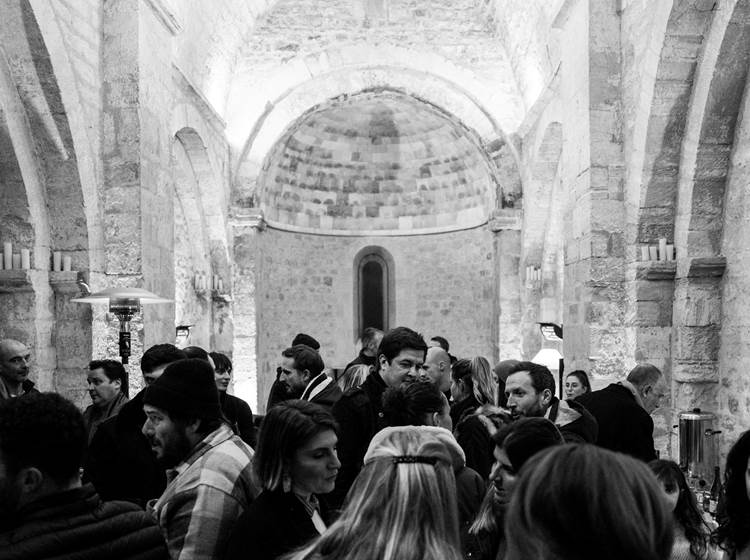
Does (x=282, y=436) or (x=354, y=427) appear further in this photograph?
(x=354, y=427)

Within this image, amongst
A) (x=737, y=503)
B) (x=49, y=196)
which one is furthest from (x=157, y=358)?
(x=49, y=196)

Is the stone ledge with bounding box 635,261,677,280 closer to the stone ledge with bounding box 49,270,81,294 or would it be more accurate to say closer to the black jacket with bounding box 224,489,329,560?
the stone ledge with bounding box 49,270,81,294

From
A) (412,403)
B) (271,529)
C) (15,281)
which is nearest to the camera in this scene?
(271,529)

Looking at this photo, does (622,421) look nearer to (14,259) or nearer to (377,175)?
(14,259)

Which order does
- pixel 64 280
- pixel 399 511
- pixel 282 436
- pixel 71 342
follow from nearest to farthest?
pixel 399 511 < pixel 282 436 < pixel 64 280 < pixel 71 342

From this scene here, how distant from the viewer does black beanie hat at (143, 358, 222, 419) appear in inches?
98.6

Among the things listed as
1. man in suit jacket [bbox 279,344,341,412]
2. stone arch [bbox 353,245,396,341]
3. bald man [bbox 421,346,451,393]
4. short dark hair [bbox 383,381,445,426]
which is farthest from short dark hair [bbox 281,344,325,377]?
stone arch [bbox 353,245,396,341]

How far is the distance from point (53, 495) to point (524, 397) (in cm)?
232

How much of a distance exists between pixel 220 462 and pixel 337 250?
15149mm

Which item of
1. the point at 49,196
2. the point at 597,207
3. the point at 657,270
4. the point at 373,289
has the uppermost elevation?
the point at 49,196

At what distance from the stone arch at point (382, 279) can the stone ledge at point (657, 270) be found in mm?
10303

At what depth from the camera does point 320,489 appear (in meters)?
2.22

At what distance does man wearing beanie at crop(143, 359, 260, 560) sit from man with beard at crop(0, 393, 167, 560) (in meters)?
0.31

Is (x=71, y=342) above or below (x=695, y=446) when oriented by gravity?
above
